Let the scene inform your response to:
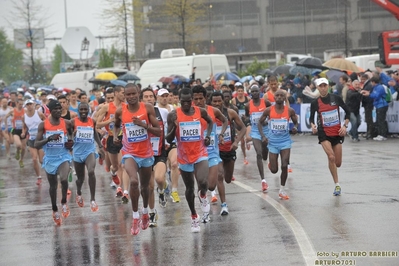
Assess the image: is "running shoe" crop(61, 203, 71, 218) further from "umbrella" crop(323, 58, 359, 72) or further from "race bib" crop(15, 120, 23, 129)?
"umbrella" crop(323, 58, 359, 72)

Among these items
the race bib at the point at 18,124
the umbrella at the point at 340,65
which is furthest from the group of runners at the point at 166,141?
the umbrella at the point at 340,65

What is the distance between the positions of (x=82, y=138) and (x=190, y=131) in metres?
3.77

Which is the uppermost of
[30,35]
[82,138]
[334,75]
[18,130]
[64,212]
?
[30,35]

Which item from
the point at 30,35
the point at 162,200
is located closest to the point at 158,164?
the point at 162,200

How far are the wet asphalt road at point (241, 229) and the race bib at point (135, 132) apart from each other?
4.19 ft

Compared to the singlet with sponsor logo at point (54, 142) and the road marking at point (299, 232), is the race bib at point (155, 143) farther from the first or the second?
the road marking at point (299, 232)

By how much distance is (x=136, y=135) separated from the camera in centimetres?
1155

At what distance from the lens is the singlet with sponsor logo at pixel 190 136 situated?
11.6 m

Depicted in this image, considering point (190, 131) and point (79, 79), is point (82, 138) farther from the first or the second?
point (79, 79)

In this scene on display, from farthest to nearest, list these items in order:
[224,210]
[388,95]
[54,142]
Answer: [388,95] < [54,142] < [224,210]

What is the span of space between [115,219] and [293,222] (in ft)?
9.94

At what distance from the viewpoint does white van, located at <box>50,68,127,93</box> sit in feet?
161

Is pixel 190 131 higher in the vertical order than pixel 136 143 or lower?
higher

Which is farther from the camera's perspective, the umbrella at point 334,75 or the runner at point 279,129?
the umbrella at point 334,75
